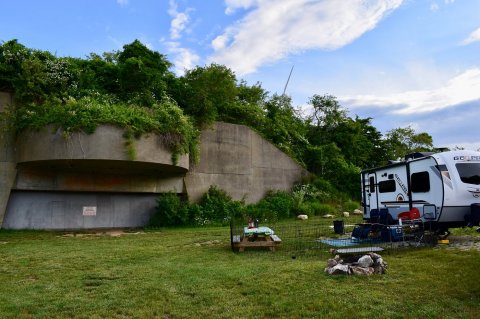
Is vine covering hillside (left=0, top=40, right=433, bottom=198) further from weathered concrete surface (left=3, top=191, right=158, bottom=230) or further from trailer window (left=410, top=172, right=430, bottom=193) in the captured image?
trailer window (left=410, top=172, right=430, bottom=193)

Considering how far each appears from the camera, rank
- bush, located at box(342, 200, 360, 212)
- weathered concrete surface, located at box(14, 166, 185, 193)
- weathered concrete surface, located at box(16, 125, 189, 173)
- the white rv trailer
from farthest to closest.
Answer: bush, located at box(342, 200, 360, 212) < weathered concrete surface, located at box(14, 166, 185, 193) < weathered concrete surface, located at box(16, 125, 189, 173) < the white rv trailer

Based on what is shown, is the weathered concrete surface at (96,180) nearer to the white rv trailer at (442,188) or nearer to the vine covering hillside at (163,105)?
the vine covering hillside at (163,105)

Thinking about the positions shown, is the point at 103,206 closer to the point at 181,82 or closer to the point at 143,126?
the point at 143,126

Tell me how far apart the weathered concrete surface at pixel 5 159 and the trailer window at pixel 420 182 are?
50.3 ft

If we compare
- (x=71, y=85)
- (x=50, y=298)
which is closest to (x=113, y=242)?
(x=50, y=298)

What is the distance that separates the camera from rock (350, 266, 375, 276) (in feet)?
21.8

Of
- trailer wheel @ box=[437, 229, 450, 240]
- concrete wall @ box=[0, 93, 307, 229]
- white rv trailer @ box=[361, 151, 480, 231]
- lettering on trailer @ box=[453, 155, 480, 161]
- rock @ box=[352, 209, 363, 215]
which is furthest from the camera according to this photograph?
rock @ box=[352, 209, 363, 215]

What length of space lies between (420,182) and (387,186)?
1853mm

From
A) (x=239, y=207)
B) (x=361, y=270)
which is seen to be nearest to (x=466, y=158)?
(x=361, y=270)

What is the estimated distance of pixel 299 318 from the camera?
15.5 ft

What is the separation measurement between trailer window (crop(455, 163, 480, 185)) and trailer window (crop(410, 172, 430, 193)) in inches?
33.7

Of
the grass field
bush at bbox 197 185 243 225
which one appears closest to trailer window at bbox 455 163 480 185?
the grass field

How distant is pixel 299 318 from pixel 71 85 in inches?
641

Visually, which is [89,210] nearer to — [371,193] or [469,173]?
[371,193]
